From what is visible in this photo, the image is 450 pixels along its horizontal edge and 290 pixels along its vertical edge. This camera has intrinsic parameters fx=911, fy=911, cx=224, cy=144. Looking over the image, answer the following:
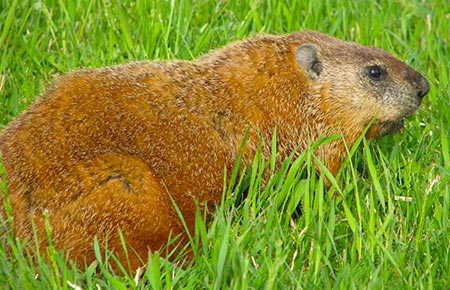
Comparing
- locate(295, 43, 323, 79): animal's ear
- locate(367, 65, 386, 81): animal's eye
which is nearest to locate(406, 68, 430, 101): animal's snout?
locate(367, 65, 386, 81): animal's eye

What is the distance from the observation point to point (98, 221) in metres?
4.20

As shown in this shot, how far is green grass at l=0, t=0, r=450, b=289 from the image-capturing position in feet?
12.9

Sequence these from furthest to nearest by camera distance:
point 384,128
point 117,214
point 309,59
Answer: point 384,128 < point 309,59 < point 117,214

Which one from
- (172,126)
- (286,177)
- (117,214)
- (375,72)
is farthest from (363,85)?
(117,214)

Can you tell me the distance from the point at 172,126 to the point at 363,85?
1.15m

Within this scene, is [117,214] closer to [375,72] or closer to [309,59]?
[309,59]

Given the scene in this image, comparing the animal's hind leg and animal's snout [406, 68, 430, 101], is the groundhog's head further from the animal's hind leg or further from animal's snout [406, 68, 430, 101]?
the animal's hind leg

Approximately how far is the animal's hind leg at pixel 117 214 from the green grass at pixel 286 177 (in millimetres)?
118

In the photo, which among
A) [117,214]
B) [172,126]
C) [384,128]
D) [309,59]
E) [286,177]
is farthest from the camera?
[384,128]

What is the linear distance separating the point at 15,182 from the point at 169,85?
1.03 meters

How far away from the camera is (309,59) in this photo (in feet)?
16.6

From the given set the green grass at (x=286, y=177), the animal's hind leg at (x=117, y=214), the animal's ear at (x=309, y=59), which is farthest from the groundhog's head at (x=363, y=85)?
the animal's hind leg at (x=117, y=214)

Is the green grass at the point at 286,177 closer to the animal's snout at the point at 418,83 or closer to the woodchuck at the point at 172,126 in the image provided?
the woodchuck at the point at 172,126

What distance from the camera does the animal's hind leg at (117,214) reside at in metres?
4.18
